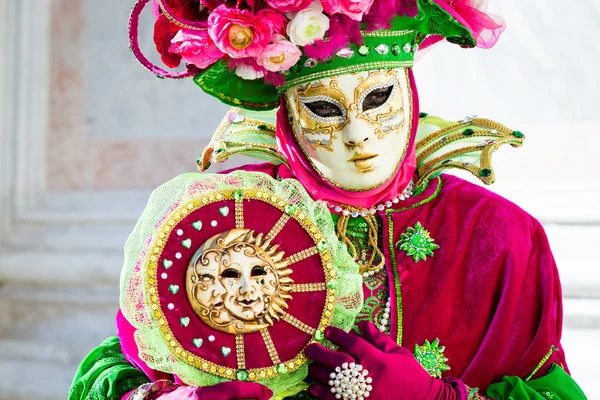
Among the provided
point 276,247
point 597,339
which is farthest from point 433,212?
point 597,339

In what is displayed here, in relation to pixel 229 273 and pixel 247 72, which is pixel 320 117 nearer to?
pixel 247 72

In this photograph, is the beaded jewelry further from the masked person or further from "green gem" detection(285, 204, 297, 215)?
"green gem" detection(285, 204, 297, 215)

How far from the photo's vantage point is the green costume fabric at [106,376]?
Answer: 1.63 meters

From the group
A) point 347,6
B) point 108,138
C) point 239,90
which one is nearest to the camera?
point 347,6

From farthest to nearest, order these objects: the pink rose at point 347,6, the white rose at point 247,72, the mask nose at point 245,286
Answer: the white rose at point 247,72
the pink rose at point 347,6
the mask nose at point 245,286

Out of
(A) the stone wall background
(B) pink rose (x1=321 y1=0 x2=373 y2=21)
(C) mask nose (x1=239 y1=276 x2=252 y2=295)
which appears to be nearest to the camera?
(C) mask nose (x1=239 y1=276 x2=252 y2=295)

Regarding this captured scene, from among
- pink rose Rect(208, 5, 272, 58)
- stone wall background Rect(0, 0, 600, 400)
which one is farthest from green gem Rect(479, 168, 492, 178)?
stone wall background Rect(0, 0, 600, 400)

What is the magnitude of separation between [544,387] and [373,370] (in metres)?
0.33

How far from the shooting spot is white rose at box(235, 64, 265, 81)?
159 cm

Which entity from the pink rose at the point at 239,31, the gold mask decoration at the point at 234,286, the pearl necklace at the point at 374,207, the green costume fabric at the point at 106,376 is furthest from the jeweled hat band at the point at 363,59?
the green costume fabric at the point at 106,376

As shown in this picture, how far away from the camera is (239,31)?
1.50 m

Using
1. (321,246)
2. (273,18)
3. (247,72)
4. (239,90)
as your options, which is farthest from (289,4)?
(321,246)

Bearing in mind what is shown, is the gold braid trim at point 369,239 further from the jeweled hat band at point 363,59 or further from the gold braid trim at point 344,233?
the jeweled hat band at point 363,59

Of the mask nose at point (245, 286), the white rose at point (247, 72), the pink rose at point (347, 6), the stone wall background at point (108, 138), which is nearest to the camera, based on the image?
the mask nose at point (245, 286)
